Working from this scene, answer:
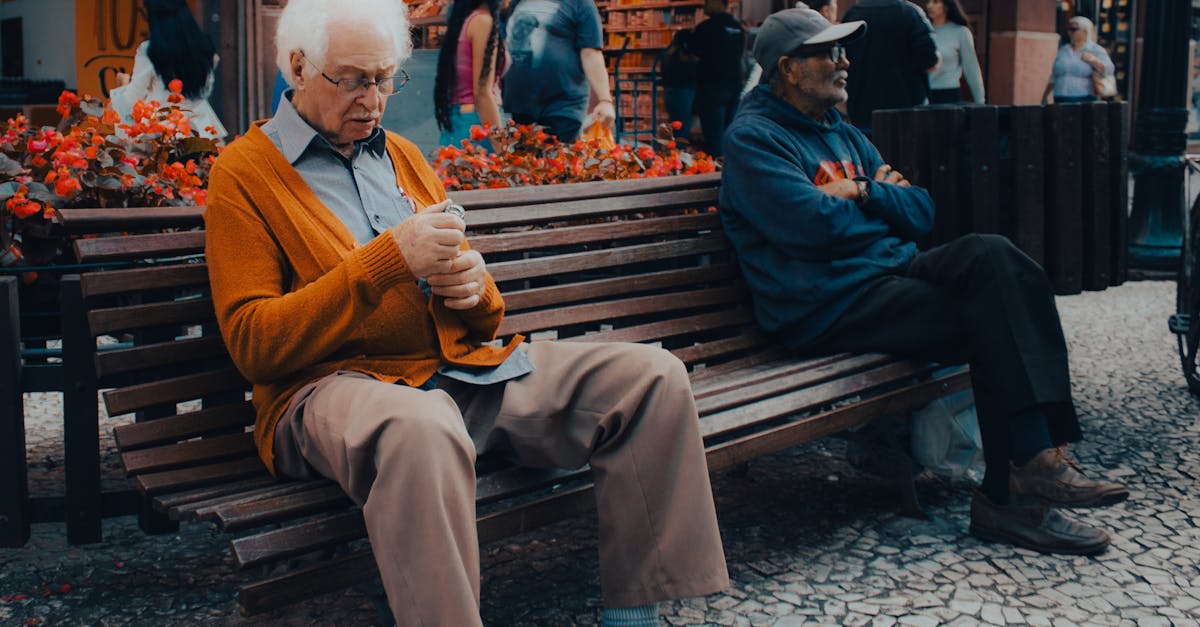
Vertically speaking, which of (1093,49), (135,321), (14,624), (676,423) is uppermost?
(1093,49)

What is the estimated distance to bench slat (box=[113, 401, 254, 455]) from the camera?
2953 mm

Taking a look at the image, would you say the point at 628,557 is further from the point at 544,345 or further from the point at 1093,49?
the point at 1093,49

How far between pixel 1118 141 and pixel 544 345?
274 centimetres

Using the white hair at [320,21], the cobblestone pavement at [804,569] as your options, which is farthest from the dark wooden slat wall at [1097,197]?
the white hair at [320,21]

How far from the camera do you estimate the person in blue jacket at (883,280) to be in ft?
12.6

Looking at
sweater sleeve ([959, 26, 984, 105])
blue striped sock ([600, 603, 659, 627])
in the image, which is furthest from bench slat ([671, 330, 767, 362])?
sweater sleeve ([959, 26, 984, 105])

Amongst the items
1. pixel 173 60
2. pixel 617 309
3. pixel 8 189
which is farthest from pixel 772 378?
pixel 173 60

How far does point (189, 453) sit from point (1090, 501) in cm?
247

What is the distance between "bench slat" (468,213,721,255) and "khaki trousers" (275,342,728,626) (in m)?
0.66

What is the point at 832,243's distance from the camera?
13.5 ft

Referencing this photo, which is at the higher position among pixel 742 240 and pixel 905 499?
pixel 742 240

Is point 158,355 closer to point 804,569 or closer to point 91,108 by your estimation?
point 91,108

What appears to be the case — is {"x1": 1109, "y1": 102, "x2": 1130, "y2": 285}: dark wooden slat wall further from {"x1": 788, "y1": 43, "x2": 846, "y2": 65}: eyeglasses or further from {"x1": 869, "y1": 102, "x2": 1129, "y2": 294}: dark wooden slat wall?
{"x1": 788, "y1": 43, "x2": 846, "y2": 65}: eyeglasses

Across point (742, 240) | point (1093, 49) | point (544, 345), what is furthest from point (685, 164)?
point (1093, 49)
